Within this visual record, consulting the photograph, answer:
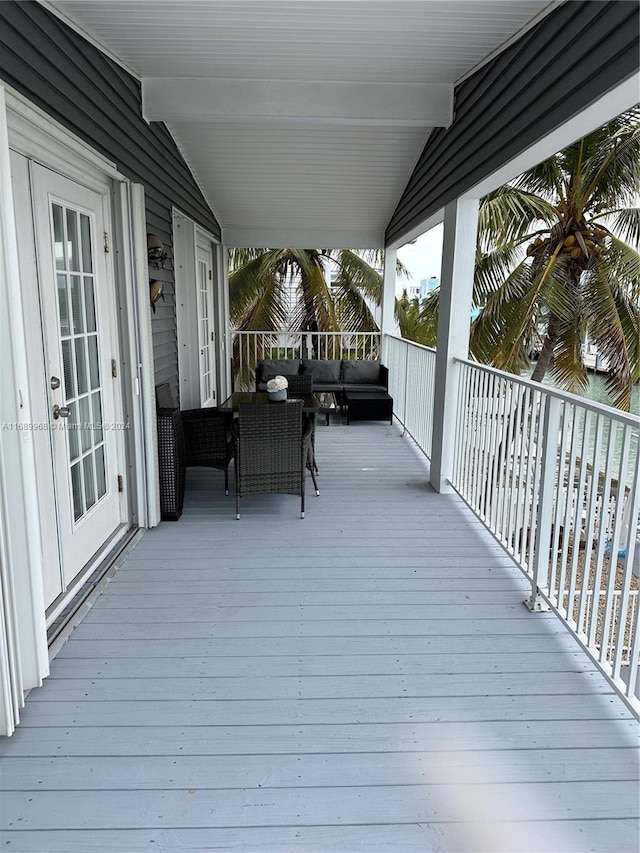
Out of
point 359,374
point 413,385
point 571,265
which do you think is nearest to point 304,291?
point 359,374

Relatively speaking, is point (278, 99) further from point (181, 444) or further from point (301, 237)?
point (301, 237)

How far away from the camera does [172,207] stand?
199 inches

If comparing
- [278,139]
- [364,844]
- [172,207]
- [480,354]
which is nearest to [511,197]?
[480,354]

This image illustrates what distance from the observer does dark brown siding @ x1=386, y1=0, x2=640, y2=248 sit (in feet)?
7.11

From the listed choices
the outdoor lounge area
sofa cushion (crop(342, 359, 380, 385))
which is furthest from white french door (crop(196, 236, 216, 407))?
sofa cushion (crop(342, 359, 380, 385))

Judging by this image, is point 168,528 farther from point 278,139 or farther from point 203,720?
point 278,139

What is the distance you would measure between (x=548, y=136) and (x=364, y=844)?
9.47 feet

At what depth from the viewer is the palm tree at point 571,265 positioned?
243 inches

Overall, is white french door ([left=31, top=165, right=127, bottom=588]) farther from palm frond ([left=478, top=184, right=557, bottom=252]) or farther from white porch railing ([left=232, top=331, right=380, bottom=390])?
white porch railing ([left=232, top=331, right=380, bottom=390])

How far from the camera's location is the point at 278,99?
395cm

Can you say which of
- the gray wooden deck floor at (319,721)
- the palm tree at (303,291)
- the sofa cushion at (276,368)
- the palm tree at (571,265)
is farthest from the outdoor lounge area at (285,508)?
the palm tree at (303,291)

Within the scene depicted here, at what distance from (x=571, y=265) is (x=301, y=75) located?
403cm

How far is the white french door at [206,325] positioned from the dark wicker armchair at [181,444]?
2148 mm

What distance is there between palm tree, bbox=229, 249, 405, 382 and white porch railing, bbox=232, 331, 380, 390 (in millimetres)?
670
